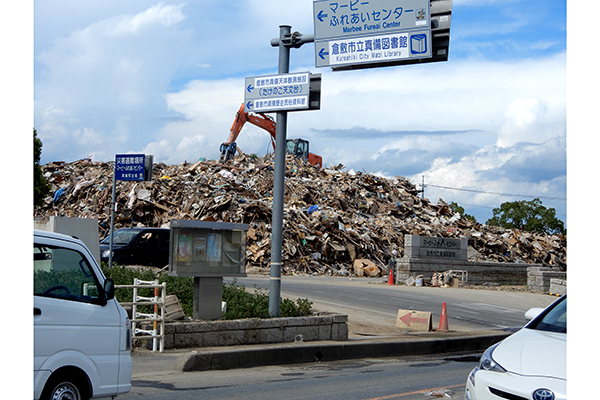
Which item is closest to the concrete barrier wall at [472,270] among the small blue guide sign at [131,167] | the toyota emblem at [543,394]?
the small blue guide sign at [131,167]

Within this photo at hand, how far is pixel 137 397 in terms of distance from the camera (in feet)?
24.4

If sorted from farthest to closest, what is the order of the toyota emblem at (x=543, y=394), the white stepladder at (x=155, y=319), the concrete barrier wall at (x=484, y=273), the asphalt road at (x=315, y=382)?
the concrete barrier wall at (x=484, y=273)
the white stepladder at (x=155, y=319)
the asphalt road at (x=315, y=382)
the toyota emblem at (x=543, y=394)

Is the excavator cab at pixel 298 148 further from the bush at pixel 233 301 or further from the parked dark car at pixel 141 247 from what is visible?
the bush at pixel 233 301

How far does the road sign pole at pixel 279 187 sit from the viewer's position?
1223 centimetres

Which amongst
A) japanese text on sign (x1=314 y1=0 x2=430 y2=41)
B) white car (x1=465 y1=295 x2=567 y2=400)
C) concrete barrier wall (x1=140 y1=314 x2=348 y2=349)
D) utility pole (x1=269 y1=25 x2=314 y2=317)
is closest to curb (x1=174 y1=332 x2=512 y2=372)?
concrete barrier wall (x1=140 y1=314 x2=348 y2=349)

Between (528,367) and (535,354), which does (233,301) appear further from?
(528,367)

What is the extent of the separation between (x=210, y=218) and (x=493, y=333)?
65.5ft

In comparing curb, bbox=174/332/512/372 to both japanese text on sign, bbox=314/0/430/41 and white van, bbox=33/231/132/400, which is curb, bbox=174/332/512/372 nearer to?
white van, bbox=33/231/132/400

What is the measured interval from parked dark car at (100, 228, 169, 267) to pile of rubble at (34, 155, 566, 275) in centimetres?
973

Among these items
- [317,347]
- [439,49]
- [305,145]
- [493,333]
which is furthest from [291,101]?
[305,145]

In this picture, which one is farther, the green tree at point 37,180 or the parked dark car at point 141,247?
the green tree at point 37,180

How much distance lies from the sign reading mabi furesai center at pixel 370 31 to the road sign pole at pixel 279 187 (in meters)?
0.69

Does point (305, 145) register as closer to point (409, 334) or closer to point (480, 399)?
point (409, 334)

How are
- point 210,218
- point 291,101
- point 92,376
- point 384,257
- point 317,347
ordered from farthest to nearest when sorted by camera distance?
1. point 384,257
2. point 210,218
3. point 291,101
4. point 317,347
5. point 92,376
